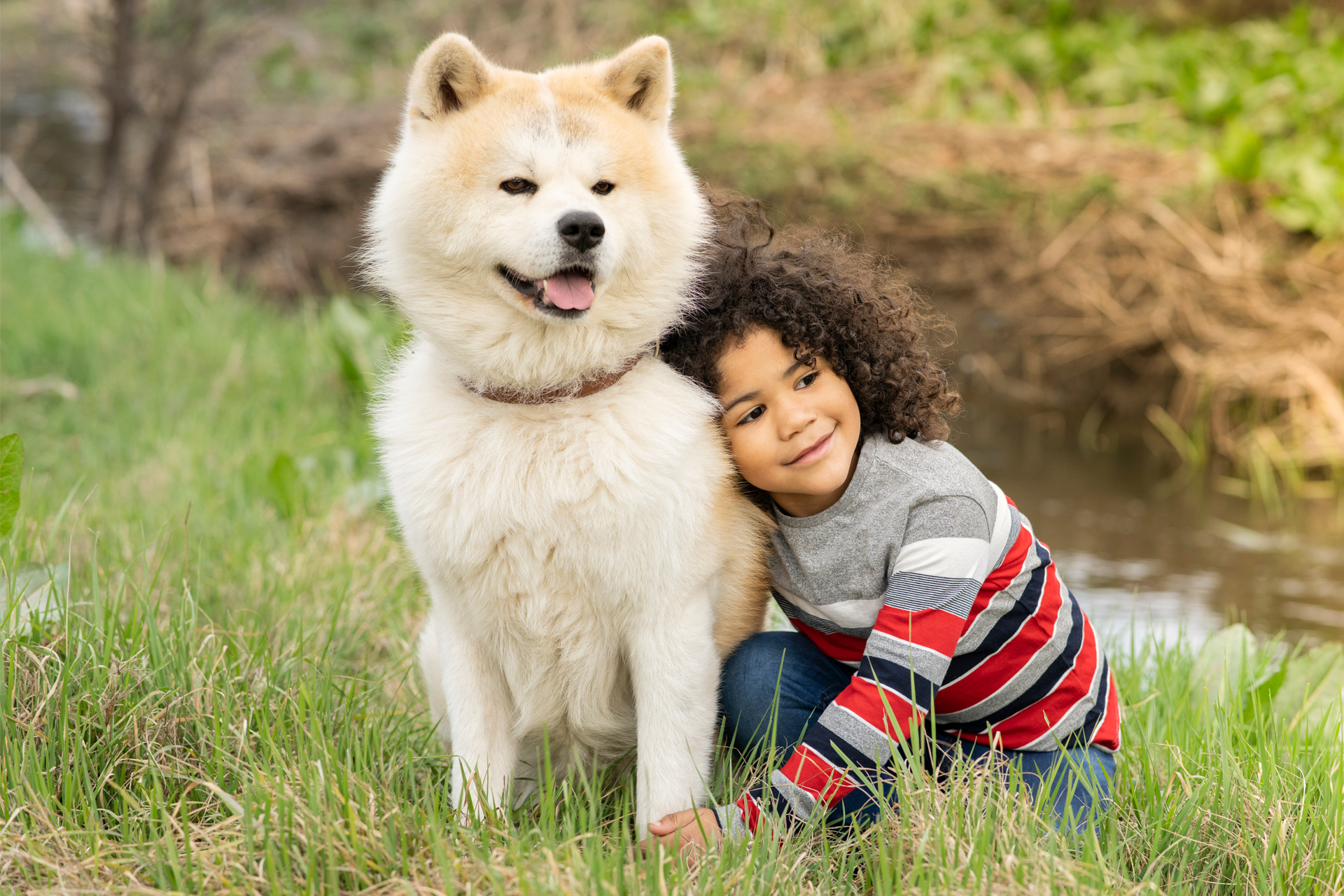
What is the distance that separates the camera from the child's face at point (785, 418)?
210cm

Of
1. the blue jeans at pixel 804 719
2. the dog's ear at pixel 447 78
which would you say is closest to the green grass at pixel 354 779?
the blue jeans at pixel 804 719

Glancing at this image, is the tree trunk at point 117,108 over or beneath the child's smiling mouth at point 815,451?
over

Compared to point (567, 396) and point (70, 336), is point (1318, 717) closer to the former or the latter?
point (567, 396)

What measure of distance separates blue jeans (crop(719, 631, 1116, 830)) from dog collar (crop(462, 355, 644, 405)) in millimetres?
616

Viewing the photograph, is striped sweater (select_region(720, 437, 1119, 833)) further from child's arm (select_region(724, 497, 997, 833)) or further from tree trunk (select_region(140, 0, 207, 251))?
tree trunk (select_region(140, 0, 207, 251))

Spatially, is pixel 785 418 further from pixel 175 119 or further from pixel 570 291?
pixel 175 119

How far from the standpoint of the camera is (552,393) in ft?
6.93

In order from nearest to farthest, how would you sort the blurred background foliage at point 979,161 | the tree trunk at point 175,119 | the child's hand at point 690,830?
1. the child's hand at point 690,830
2. the blurred background foliage at point 979,161
3. the tree trunk at point 175,119

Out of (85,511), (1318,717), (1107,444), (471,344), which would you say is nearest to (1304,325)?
(1107,444)

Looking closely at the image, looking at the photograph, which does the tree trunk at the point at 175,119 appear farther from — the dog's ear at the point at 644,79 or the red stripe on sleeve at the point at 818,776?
the red stripe on sleeve at the point at 818,776

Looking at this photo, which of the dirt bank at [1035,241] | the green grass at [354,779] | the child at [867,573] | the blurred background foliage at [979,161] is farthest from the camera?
the blurred background foliage at [979,161]

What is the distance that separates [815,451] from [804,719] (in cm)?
55

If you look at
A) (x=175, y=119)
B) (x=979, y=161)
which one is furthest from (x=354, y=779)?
(x=175, y=119)

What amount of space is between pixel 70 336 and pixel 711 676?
13.5ft
